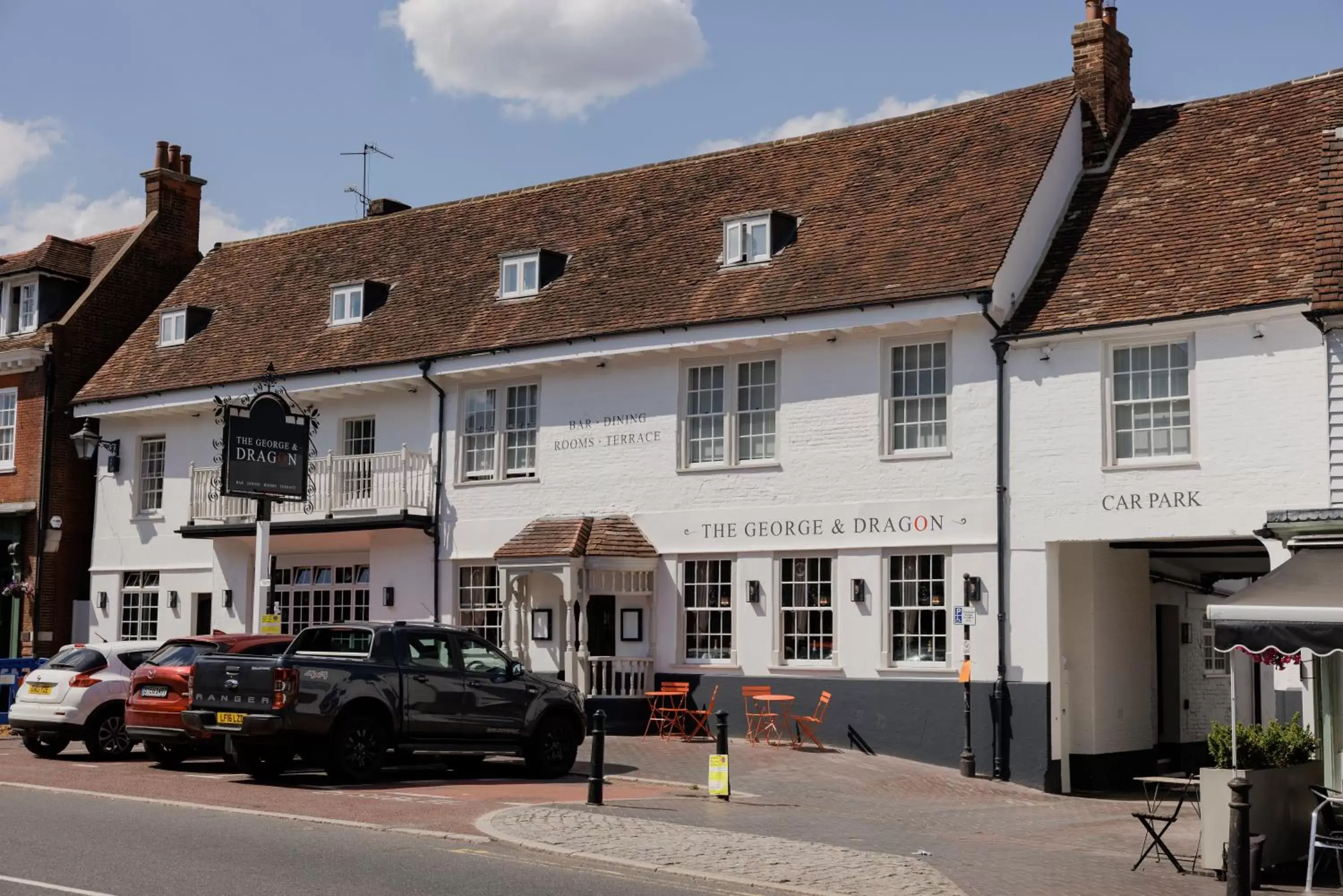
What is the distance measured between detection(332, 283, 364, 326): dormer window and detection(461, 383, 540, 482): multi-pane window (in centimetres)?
389

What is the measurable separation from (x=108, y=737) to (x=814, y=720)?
9710 millimetres

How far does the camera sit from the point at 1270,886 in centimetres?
1261

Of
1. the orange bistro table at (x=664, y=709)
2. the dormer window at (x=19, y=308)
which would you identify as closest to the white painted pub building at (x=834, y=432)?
the orange bistro table at (x=664, y=709)

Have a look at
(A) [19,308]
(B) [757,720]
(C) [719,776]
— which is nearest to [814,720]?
(B) [757,720]

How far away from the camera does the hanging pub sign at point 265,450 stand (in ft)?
77.0

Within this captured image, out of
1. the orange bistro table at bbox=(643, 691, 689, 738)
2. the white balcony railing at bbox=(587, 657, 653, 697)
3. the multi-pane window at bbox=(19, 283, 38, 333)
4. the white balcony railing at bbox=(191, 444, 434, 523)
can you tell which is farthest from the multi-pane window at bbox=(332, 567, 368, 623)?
the multi-pane window at bbox=(19, 283, 38, 333)

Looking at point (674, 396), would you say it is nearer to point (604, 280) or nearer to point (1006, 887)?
point (604, 280)

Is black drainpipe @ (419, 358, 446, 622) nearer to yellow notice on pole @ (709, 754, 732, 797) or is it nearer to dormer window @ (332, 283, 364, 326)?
dormer window @ (332, 283, 364, 326)

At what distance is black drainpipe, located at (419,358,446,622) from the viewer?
1063 inches

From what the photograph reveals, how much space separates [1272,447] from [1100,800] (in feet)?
16.6

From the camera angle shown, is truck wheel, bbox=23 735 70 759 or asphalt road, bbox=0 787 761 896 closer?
asphalt road, bbox=0 787 761 896

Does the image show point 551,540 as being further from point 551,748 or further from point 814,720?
point 551,748

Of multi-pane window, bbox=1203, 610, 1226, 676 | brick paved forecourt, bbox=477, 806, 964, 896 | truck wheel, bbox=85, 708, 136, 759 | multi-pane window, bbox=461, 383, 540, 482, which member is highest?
multi-pane window, bbox=461, 383, 540, 482

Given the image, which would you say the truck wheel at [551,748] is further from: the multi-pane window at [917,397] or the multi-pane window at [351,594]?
the multi-pane window at [351,594]
